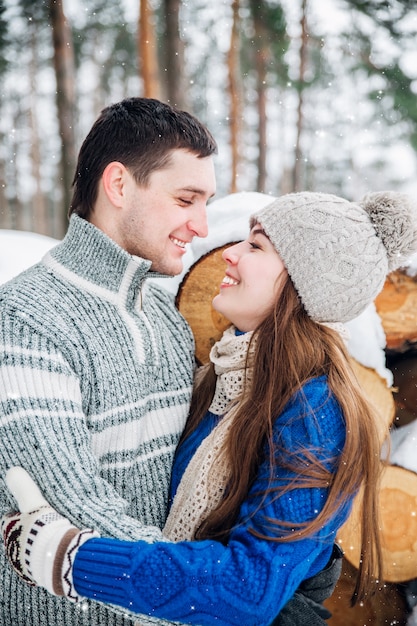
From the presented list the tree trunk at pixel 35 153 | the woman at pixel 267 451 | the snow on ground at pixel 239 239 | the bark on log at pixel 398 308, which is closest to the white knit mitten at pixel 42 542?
the woman at pixel 267 451

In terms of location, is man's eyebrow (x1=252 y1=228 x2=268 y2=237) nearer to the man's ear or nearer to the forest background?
the man's ear

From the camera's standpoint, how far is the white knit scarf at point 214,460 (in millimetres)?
1599

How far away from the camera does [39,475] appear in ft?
4.60

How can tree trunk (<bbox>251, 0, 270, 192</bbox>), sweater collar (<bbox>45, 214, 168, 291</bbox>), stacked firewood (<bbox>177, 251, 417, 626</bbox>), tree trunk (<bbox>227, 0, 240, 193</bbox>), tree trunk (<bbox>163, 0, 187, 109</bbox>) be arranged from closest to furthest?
1. sweater collar (<bbox>45, 214, 168, 291</bbox>)
2. stacked firewood (<bbox>177, 251, 417, 626</bbox>)
3. tree trunk (<bbox>163, 0, 187, 109</bbox>)
4. tree trunk (<bbox>227, 0, 240, 193</bbox>)
5. tree trunk (<bbox>251, 0, 270, 192</bbox>)

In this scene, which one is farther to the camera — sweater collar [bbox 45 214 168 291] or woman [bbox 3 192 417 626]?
sweater collar [bbox 45 214 168 291]

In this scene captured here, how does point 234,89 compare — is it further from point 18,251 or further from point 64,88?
point 18,251

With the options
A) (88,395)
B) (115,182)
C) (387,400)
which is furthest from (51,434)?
(387,400)

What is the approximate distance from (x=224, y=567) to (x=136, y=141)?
1.27 metres

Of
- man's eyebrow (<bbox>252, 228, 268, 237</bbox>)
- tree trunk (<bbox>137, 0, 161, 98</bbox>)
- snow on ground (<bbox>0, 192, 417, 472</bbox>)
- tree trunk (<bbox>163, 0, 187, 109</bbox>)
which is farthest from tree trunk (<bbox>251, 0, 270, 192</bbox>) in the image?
man's eyebrow (<bbox>252, 228, 268, 237</bbox>)

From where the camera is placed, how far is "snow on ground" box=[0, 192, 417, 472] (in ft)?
7.25

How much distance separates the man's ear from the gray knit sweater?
13 centimetres

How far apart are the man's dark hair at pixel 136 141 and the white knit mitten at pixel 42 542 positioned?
0.92 metres

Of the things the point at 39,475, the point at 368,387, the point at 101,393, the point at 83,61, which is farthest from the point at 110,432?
the point at 83,61

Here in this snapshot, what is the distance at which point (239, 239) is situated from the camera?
85.9 inches
